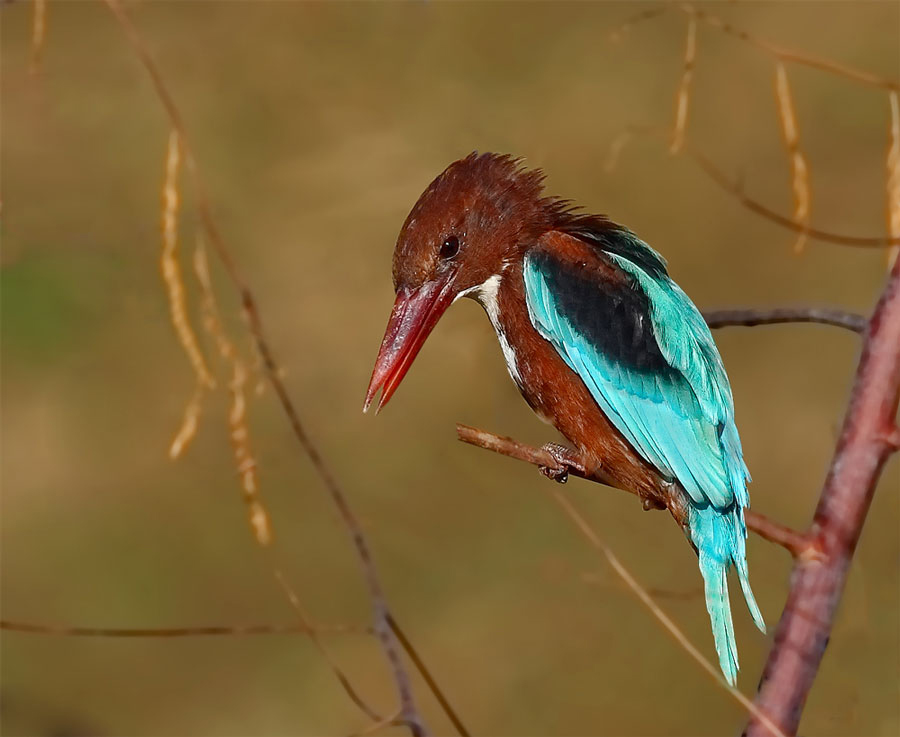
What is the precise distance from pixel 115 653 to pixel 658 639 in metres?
1.53

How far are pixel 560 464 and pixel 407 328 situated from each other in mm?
247

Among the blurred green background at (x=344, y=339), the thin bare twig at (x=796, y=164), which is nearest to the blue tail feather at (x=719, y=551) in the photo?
the thin bare twig at (x=796, y=164)

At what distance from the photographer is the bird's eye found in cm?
156

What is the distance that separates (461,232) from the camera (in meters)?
1.57

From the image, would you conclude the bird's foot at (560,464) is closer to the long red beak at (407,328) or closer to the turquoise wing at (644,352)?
the turquoise wing at (644,352)

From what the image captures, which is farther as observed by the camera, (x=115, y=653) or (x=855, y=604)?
(x=115, y=653)

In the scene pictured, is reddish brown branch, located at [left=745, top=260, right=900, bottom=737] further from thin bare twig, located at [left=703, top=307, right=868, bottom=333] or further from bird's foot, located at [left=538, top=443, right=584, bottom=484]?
bird's foot, located at [left=538, top=443, right=584, bottom=484]

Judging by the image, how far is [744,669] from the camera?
6.40 feet

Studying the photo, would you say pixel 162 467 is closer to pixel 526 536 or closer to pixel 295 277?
pixel 295 277

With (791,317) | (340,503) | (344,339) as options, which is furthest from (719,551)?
(344,339)

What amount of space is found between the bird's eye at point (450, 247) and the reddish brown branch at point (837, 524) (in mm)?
542

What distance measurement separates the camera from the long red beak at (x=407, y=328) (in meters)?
1.37

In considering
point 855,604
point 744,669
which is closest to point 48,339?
point 744,669

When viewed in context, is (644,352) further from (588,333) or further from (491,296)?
(491,296)
